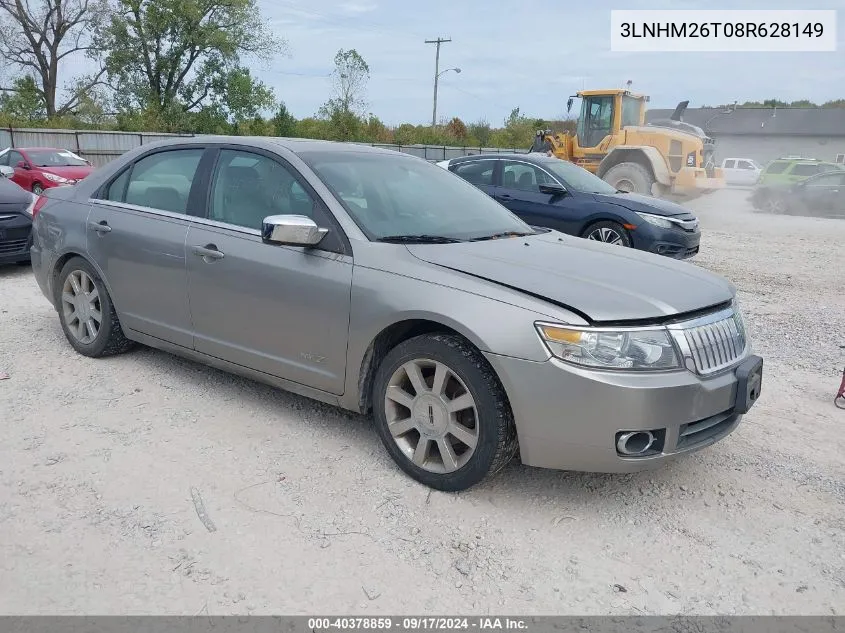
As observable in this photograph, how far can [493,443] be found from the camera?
3080mm

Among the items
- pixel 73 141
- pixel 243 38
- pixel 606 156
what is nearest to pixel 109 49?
pixel 243 38

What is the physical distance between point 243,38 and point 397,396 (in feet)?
149

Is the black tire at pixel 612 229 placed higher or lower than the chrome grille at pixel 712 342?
higher

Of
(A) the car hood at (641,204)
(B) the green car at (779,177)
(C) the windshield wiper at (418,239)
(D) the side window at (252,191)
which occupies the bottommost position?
(C) the windshield wiper at (418,239)

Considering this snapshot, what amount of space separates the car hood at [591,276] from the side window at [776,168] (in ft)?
66.0

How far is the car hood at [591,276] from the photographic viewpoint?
3.03 metres

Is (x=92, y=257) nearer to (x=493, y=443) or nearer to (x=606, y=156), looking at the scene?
(x=493, y=443)

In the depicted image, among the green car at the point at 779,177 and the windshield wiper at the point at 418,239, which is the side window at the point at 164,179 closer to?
the windshield wiper at the point at 418,239

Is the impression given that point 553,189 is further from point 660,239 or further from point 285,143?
point 285,143

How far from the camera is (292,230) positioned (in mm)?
3512

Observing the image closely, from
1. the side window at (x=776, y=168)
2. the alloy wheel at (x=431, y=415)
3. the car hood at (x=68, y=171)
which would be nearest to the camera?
the alloy wheel at (x=431, y=415)

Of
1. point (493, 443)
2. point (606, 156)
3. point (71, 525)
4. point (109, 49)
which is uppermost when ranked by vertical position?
point (109, 49)

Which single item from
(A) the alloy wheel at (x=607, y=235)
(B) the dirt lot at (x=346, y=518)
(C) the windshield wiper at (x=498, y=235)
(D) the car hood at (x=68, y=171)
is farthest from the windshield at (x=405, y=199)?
(D) the car hood at (x=68, y=171)

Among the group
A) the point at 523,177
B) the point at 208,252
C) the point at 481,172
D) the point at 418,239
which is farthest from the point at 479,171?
the point at 418,239
